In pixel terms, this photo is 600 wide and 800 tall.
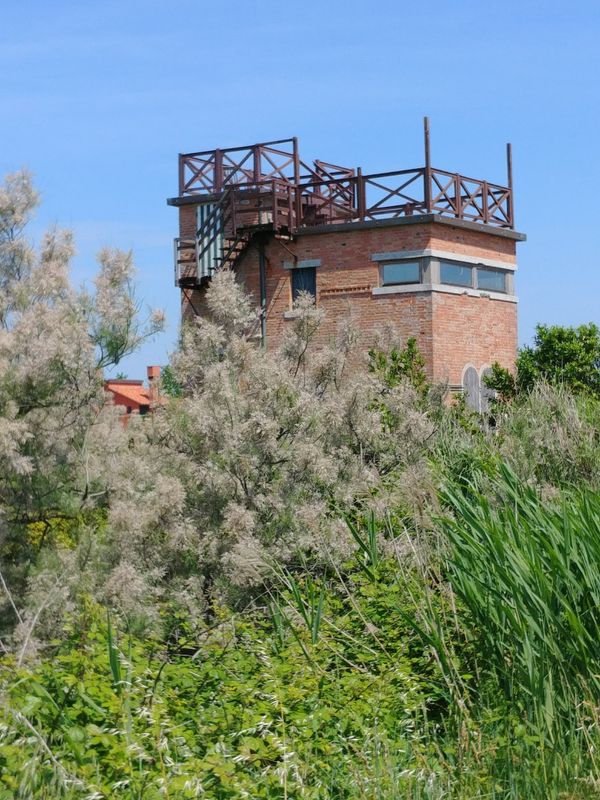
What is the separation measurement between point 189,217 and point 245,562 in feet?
74.4

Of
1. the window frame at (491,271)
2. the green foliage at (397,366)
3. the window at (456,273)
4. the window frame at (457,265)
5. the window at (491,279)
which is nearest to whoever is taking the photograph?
the green foliage at (397,366)

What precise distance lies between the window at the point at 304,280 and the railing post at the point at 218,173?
3.83m

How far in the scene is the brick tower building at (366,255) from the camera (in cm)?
2656

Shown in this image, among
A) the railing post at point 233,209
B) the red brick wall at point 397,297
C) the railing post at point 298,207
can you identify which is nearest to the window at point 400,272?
the red brick wall at point 397,297

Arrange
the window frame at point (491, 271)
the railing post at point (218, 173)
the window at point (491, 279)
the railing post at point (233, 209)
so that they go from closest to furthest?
the railing post at point (233, 209) < the window frame at point (491, 271) < the window at point (491, 279) < the railing post at point (218, 173)

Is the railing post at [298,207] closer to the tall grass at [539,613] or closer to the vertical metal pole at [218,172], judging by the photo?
the vertical metal pole at [218,172]

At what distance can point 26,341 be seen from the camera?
488 inches

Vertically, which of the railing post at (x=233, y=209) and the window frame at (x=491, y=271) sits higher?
the railing post at (x=233, y=209)

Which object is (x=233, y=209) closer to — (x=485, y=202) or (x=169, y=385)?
A: (x=485, y=202)

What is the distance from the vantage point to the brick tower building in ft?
87.1

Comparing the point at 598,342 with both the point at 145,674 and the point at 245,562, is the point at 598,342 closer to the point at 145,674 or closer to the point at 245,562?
the point at 245,562

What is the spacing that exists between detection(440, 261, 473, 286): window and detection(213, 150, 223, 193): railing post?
7.06 m

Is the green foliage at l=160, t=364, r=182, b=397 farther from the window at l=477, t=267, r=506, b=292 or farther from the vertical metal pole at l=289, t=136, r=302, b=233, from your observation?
the window at l=477, t=267, r=506, b=292

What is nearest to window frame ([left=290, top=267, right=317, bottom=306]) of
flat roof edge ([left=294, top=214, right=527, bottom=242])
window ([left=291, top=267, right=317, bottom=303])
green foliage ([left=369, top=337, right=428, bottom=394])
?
window ([left=291, top=267, right=317, bottom=303])
